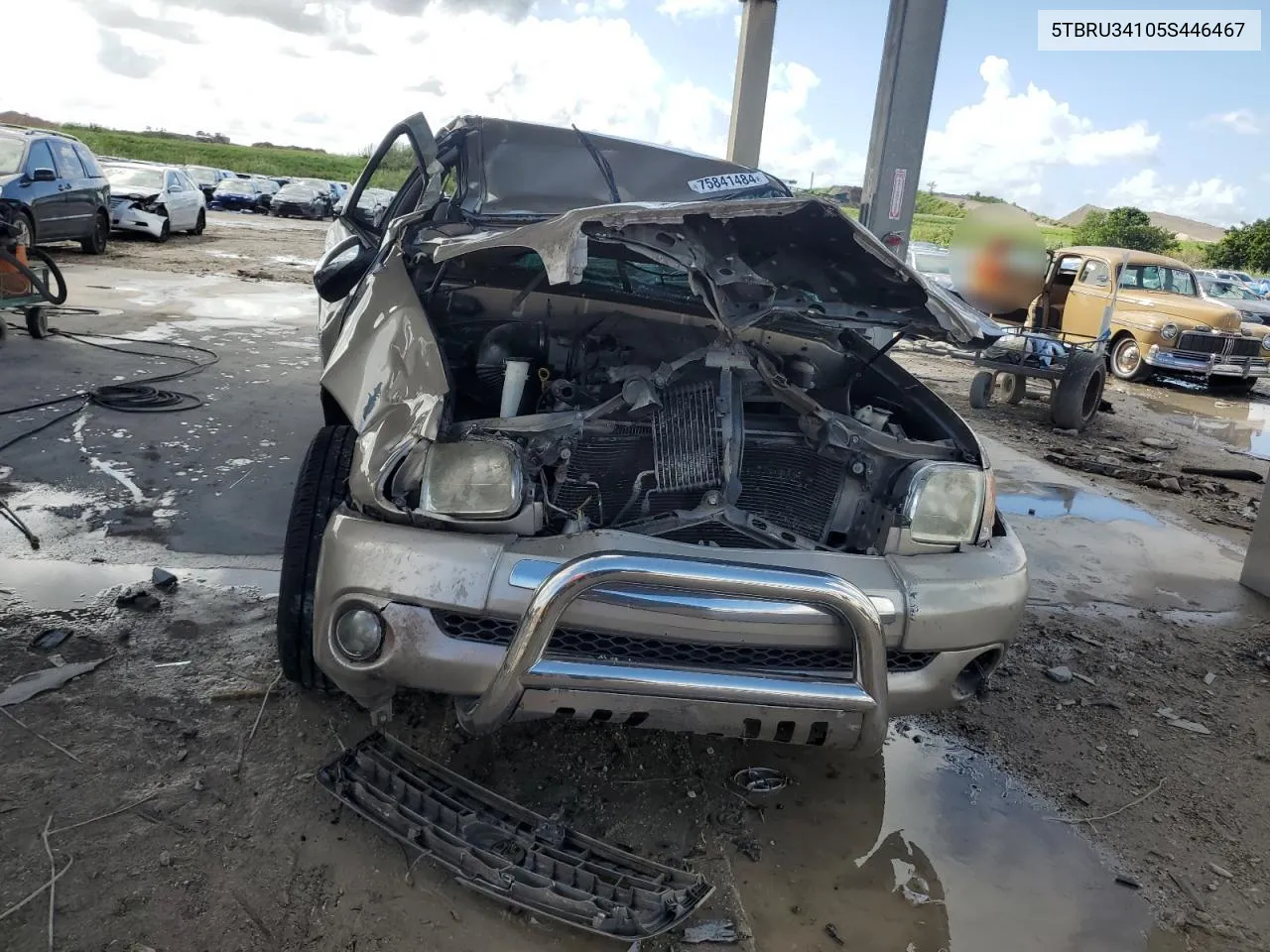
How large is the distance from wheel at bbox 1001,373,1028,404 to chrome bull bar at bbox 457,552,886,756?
7985 millimetres

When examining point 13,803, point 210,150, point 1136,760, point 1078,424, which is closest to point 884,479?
point 1136,760

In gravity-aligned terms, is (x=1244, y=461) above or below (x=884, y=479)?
below

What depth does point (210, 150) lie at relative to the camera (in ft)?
195

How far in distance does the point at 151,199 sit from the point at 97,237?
3.45m

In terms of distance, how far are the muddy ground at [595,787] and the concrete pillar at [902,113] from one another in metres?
4.57

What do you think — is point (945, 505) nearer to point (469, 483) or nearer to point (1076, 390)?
point (469, 483)

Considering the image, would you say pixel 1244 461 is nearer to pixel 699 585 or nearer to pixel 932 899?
Result: pixel 932 899

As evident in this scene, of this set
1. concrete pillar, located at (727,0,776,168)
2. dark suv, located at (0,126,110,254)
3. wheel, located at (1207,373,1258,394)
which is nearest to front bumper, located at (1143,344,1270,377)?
wheel, located at (1207,373,1258,394)

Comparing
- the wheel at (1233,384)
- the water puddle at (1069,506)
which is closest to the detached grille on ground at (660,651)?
the water puddle at (1069,506)

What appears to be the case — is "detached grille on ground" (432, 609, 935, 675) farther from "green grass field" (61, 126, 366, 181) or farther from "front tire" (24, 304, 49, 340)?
"green grass field" (61, 126, 366, 181)

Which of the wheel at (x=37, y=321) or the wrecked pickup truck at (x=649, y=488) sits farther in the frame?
the wheel at (x=37, y=321)

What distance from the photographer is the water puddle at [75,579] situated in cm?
305

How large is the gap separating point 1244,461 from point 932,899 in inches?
281

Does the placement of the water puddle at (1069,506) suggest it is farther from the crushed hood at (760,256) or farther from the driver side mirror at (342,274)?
the driver side mirror at (342,274)
